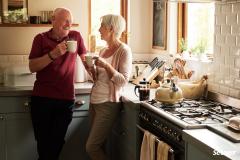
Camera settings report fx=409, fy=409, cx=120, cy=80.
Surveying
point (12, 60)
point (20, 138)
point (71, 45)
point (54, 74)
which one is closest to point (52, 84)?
point (54, 74)

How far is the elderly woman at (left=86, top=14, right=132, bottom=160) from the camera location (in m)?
3.22

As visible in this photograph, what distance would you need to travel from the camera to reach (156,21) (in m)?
4.35

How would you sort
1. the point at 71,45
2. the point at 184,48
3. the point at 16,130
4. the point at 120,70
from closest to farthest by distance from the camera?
1. the point at 71,45
2. the point at 120,70
3. the point at 16,130
4. the point at 184,48

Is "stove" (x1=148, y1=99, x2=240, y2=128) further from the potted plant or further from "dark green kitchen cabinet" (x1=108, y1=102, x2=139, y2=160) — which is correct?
the potted plant

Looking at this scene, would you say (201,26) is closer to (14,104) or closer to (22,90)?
(22,90)

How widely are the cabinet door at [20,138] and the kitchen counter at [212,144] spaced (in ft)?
6.11

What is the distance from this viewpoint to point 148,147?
110 inches

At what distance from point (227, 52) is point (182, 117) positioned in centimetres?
75

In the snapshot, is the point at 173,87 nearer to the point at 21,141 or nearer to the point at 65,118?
the point at 65,118

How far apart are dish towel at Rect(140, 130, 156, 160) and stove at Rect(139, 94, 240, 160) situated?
0.06 metres

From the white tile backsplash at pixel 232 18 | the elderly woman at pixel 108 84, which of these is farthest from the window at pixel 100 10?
the white tile backsplash at pixel 232 18

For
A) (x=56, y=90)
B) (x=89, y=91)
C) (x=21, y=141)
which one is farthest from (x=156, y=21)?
(x=21, y=141)

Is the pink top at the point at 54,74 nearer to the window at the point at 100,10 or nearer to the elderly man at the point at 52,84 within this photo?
the elderly man at the point at 52,84

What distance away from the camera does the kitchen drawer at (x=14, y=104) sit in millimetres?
3568
